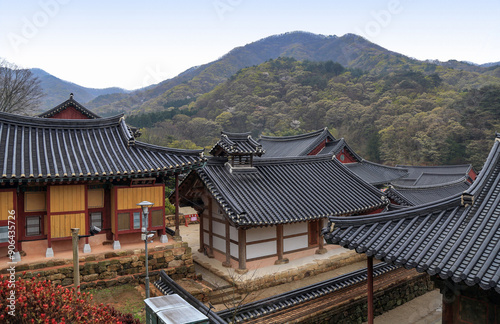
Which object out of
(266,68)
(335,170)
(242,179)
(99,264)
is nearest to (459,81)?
(266,68)

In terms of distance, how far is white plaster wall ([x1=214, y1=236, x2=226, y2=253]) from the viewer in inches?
641

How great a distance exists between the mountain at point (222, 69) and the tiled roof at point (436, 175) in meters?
82.2

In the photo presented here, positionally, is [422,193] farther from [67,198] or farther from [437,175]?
[67,198]

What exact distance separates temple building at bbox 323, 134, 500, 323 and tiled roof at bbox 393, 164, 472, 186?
112 feet

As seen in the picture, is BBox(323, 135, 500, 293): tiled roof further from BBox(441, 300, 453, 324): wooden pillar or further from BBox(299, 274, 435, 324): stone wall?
BBox(299, 274, 435, 324): stone wall

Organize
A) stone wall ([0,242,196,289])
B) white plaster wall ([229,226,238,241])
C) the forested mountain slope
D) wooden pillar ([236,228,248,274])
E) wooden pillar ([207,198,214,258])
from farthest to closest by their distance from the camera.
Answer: the forested mountain slope
wooden pillar ([207,198,214,258])
white plaster wall ([229,226,238,241])
wooden pillar ([236,228,248,274])
stone wall ([0,242,196,289])

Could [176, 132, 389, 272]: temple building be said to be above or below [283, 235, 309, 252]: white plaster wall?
above

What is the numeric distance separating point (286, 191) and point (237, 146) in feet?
10.9

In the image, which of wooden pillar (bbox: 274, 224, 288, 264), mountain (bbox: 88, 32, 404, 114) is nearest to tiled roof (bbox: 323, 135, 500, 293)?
wooden pillar (bbox: 274, 224, 288, 264)

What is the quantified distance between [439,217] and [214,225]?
11243 mm

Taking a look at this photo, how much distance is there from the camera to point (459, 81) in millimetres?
94250

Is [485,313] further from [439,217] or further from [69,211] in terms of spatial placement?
[69,211]

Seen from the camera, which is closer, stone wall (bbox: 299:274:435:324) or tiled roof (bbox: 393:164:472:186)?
stone wall (bbox: 299:274:435:324)

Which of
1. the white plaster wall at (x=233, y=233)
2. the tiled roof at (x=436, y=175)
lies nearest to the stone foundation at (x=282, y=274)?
the white plaster wall at (x=233, y=233)
